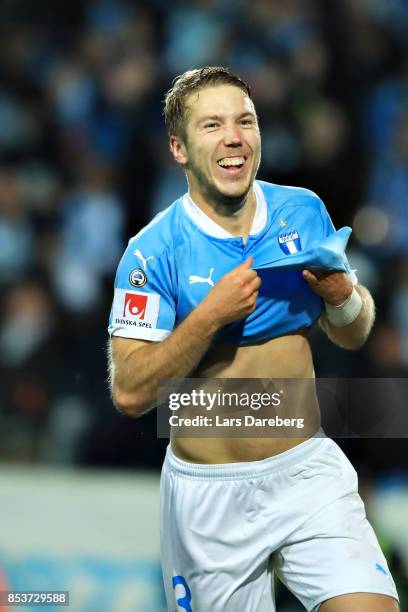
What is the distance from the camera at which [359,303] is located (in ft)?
10.2

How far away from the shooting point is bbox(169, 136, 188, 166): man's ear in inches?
126

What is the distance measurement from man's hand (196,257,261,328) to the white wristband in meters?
0.34

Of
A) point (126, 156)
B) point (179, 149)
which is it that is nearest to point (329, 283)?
point (179, 149)

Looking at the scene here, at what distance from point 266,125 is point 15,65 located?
6.11ft

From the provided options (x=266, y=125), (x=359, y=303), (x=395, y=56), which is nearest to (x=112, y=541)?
(x=359, y=303)

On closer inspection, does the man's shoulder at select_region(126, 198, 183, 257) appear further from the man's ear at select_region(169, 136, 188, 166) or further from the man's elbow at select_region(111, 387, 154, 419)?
the man's elbow at select_region(111, 387, 154, 419)

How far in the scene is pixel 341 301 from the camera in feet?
9.95

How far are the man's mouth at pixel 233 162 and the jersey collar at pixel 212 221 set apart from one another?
178 millimetres

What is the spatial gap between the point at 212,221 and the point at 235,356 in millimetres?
421

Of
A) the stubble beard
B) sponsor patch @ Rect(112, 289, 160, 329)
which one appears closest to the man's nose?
the stubble beard

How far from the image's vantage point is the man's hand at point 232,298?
9.23 feet

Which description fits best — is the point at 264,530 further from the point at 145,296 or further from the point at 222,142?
the point at 222,142

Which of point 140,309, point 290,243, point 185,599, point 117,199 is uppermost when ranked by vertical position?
point 117,199

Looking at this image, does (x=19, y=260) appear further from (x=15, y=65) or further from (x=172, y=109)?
(x=172, y=109)
